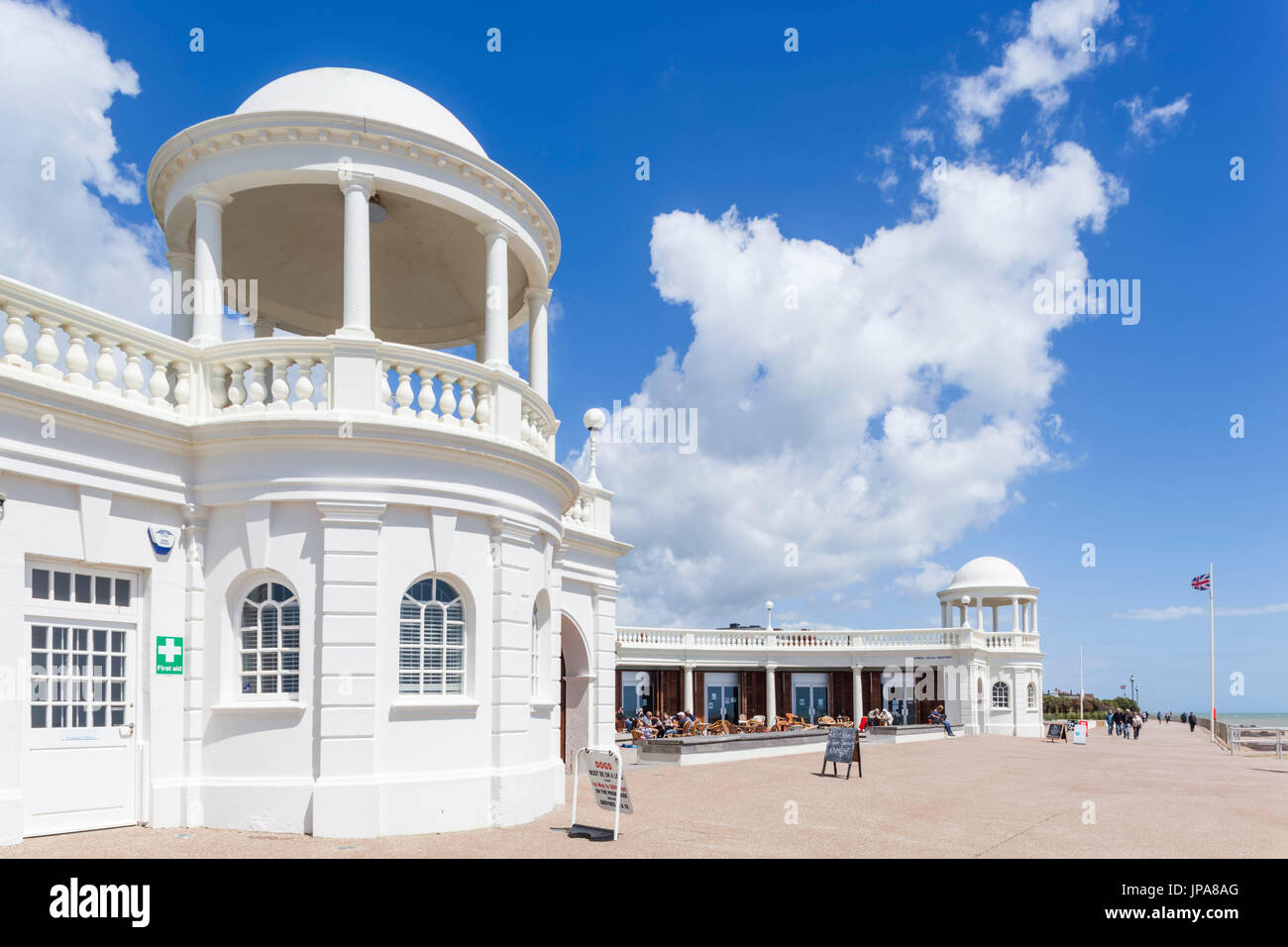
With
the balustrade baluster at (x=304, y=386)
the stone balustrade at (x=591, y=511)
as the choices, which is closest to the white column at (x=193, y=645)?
the balustrade baluster at (x=304, y=386)

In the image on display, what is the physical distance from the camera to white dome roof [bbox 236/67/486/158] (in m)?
14.3

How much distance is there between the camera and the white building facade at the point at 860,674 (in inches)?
1631

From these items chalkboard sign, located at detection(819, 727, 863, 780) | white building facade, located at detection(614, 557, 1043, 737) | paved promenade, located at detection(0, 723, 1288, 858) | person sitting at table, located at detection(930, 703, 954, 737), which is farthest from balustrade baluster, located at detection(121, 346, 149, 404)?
person sitting at table, located at detection(930, 703, 954, 737)

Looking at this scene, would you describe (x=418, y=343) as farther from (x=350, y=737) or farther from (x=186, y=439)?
(x=350, y=737)

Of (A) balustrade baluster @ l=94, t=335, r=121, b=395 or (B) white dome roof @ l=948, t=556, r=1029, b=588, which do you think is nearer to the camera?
(A) balustrade baluster @ l=94, t=335, r=121, b=395

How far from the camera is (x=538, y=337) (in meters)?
16.7

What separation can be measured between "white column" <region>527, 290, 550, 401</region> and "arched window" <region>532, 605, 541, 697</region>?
3.62m

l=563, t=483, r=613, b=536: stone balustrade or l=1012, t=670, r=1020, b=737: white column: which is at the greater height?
l=563, t=483, r=613, b=536: stone balustrade

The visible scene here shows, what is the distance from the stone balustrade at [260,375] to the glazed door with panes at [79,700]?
82.8 inches

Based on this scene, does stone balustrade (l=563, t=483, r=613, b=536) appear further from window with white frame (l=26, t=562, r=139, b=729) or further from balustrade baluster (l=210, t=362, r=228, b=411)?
window with white frame (l=26, t=562, r=139, b=729)

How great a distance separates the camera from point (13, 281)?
1059 cm

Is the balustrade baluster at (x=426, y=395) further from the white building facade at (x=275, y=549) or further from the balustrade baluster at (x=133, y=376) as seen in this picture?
the balustrade baluster at (x=133, y=376)

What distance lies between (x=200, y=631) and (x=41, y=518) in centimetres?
223

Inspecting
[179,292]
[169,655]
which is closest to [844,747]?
[169,655]
